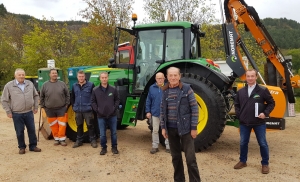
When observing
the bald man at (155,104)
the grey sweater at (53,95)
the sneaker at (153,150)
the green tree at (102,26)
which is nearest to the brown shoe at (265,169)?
the bald man at (155,104)

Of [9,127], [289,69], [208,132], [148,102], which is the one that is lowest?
[9,127]

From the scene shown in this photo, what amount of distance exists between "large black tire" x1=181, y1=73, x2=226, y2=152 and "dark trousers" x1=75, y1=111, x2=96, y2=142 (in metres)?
2.09

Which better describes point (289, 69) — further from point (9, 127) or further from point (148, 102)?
point (9, 127)

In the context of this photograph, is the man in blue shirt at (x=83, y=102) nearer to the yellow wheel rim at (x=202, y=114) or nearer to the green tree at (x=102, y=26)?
the yellow wheel rim at (x=202, y=114)

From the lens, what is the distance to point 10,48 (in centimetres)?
2266

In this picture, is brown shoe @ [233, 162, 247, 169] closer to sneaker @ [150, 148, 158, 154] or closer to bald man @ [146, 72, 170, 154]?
bald man @ [146, 72, 170, 154]

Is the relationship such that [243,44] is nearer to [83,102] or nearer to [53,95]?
[83,102]

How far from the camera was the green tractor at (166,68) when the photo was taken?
4922 millimetres

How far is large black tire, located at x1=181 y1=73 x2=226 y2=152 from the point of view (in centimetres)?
486

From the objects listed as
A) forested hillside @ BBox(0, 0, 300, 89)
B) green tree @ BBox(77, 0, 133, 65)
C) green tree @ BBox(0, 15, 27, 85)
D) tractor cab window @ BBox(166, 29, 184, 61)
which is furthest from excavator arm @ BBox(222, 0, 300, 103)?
green tree @ BBox(0, 15, 27, 85)

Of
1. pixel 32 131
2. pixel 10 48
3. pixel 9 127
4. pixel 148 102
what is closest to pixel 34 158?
pixel 32 131

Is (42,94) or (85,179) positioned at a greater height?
(42,94)

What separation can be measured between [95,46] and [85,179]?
11277mm

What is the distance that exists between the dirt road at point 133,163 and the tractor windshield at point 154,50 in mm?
1503
